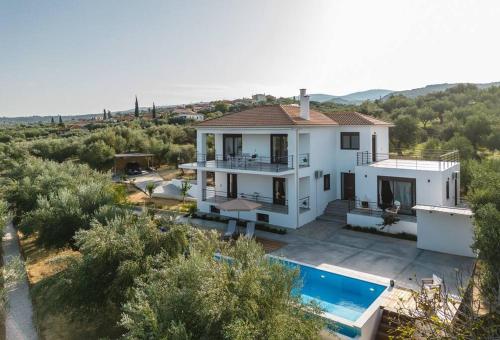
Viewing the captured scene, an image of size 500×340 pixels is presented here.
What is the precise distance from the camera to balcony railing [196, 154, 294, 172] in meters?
23.0

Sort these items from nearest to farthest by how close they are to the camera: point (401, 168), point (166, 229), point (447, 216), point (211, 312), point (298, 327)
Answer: point (211, 312) < point (298, 327) < point (166, 229) < point (447, 216) < point (401, 168)

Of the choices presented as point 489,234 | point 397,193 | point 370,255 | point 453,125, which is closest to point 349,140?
point 397,193

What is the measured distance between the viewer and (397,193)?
2216cm

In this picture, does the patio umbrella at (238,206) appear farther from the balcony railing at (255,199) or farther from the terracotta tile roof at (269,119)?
the terracotta tile roof at (269,119)

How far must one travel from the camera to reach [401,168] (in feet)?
72.5

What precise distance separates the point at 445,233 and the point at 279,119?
38.5 feet

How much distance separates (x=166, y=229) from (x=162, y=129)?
56096 millimetres

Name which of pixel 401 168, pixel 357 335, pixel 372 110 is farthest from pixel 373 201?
pixel 372 110

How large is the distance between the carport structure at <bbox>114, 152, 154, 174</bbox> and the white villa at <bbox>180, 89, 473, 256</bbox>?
879 inches

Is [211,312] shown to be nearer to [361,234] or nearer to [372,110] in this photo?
[361,234]

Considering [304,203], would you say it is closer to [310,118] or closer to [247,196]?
[247,196]

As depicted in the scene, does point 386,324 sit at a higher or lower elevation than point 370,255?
lower

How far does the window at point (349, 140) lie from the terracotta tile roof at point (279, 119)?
80 centimetres

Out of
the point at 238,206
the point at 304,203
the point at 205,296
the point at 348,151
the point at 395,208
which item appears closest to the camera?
the point at 205,296
